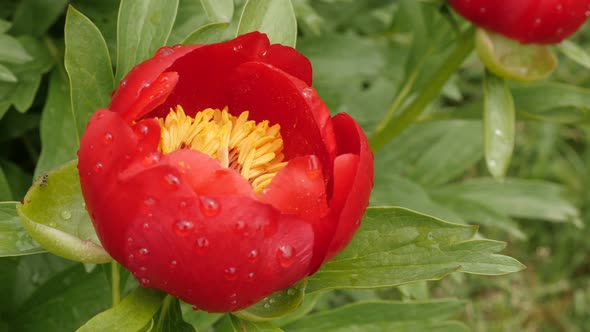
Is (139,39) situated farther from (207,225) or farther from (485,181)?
(485,181)

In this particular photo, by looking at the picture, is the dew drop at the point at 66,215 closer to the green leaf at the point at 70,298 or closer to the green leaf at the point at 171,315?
the green leaf at the point at 171,315

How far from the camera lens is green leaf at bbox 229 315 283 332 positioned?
3.22 feet

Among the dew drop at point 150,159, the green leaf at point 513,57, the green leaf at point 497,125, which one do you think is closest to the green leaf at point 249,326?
the dew drop at point 150,159

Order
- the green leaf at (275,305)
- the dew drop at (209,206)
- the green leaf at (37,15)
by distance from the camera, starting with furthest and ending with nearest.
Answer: the green leaf at (37,15) → the green leaf at (275,305) → the dew drop at (209,206)

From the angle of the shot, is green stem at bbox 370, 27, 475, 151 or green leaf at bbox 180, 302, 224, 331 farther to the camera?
green stem at bbox 370, 27, 475, 151

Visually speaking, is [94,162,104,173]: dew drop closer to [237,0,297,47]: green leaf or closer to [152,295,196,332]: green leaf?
[152,295,196,332]: green leaf

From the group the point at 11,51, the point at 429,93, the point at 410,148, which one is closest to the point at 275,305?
the point at 11,51

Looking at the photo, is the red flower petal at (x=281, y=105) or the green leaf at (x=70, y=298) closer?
the red flower petal at (x=281, y=105)

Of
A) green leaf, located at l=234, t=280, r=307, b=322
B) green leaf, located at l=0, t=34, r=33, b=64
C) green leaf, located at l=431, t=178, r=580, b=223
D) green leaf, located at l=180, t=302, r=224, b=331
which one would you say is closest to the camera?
green leaf, located at l=234, t=280, r=307, b=322

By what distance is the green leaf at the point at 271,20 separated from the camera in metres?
1.11

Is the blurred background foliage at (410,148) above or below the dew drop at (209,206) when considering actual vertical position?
below

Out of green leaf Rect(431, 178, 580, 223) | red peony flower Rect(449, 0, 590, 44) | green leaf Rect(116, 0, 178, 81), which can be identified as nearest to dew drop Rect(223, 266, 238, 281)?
green leaf Rect(116, 0, 178, 81)

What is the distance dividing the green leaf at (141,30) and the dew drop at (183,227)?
0.33m

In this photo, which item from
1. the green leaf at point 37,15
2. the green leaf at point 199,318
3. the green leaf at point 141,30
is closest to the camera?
the green leaf at point 141,30
